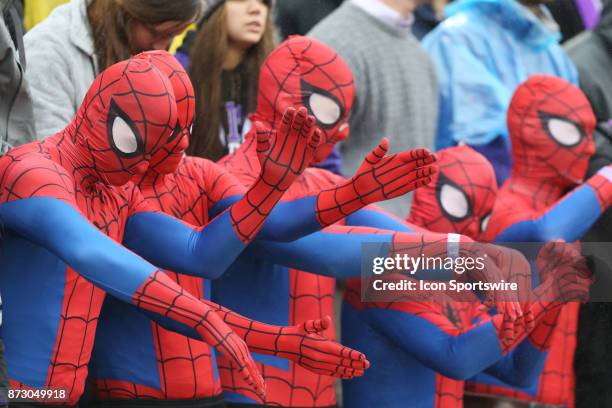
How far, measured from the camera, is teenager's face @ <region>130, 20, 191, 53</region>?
408 cm

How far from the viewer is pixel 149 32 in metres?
4.10

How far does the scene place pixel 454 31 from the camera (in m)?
5.53

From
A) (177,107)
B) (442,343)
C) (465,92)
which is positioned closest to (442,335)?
(442,343)

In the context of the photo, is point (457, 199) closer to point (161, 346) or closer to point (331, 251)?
point (331, 251)

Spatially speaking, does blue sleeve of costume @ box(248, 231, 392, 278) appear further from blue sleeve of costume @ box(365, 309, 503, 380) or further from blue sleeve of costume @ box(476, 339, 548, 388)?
blue sleeve of costume @ box(476, 339, 548, 388)

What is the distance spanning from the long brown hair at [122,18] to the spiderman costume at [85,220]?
692 millimetres

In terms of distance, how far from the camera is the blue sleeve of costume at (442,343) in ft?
13.1

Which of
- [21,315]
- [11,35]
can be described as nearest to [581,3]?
[11,35]

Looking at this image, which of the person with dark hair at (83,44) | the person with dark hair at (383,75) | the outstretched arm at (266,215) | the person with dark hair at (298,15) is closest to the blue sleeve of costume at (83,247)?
the outstretched arm at (266,215)

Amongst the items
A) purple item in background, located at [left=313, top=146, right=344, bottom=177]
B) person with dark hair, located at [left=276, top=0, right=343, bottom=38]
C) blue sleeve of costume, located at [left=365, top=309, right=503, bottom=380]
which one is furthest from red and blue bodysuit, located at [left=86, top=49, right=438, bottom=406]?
person with dark hair, located at [left=276, top=0, right=343, bottom=38]

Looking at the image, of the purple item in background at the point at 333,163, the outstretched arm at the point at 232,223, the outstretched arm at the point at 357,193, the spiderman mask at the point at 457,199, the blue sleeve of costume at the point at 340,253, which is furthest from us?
the purple item in background at the point at 333,163

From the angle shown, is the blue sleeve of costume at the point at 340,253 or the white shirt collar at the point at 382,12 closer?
the blue sleeve of costume at the point at 340,253

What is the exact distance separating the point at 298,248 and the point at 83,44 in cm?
98

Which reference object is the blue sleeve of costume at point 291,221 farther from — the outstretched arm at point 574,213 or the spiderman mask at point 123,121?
the outstretched arm at point 574,213
